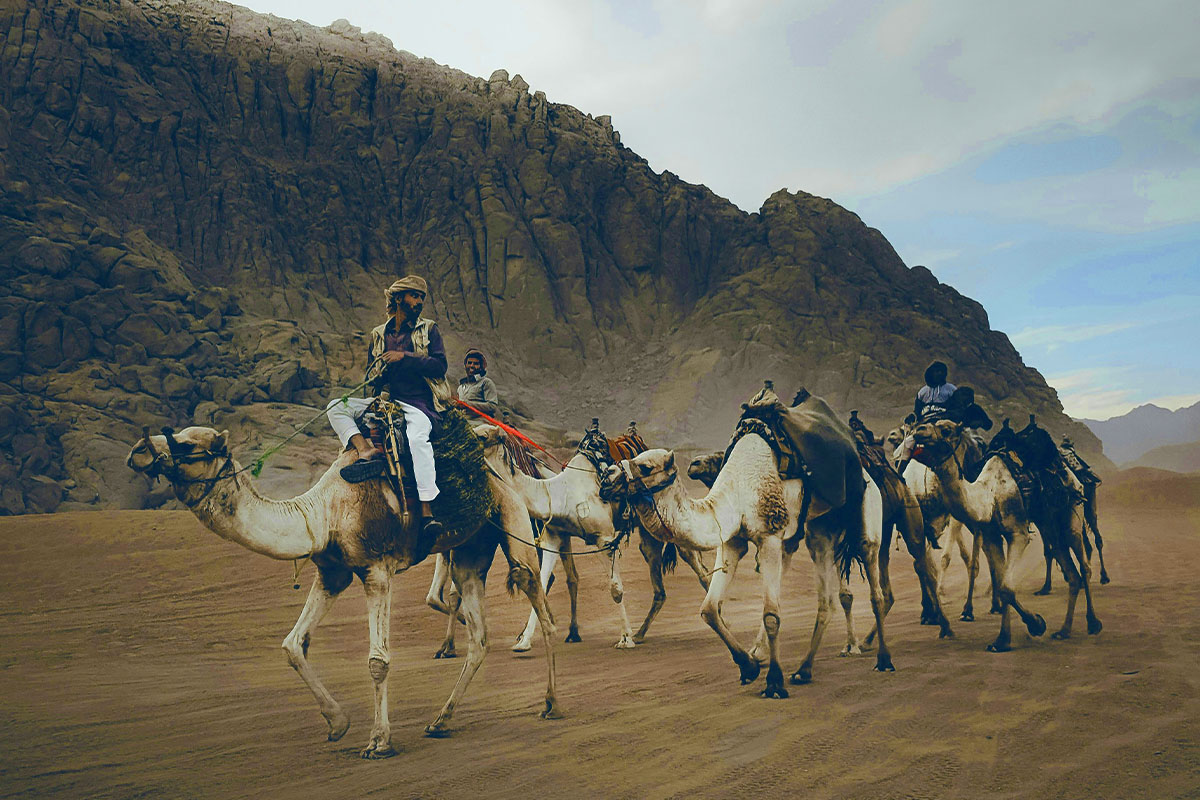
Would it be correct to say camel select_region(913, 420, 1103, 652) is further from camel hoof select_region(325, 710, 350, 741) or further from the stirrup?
camel hoof select_region(325, 710, 350, 741)

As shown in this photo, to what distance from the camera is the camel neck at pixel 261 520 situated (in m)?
6.12

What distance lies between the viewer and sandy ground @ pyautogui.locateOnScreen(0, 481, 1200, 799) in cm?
575

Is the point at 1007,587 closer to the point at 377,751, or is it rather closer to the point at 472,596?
the point at 472,596

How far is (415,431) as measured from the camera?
6.96 metres

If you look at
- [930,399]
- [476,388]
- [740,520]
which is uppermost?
[476,388]

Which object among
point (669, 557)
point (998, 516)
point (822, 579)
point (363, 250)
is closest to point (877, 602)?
point (822, 579)

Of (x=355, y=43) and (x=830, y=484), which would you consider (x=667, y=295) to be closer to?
(x=355, y=43)

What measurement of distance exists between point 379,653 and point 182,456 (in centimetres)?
201

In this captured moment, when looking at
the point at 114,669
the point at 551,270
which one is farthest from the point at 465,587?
the point at 551,270

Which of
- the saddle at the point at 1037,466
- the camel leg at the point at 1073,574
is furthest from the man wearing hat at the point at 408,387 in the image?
the camel leg at the point at 1073,574

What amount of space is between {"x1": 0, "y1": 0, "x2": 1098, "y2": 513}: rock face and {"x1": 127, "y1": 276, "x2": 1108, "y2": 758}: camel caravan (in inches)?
1302

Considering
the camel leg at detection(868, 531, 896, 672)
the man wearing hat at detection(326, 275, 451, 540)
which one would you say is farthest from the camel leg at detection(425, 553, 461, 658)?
the camel leg at detection(868, 531, 896, 672)

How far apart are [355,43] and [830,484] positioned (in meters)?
74.3

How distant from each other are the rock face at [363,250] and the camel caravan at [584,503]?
33.1 metres
